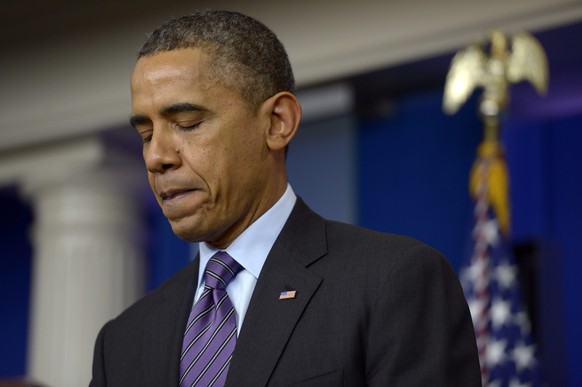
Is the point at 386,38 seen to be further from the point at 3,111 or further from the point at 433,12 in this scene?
the point at 3,111

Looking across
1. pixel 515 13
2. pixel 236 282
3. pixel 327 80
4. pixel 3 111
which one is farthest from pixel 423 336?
pixel 3 111

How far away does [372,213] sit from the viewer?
17.1 ft

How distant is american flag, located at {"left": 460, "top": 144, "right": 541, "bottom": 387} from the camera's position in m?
4.41

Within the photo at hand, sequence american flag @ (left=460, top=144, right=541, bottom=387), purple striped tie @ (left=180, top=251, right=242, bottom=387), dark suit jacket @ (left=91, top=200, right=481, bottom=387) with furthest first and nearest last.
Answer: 1. american flag @ (left=460, top=144, right=541, bottom=387)
2. purple striped tie @ (left=180, top=251, right=242, bottom=387)
3. dark suit jacket @ (left=91, top=200, right=481, bottom=387)

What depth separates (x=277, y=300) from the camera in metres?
1.74

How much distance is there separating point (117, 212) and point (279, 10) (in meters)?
1.62

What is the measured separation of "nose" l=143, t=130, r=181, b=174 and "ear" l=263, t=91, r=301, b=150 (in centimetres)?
19

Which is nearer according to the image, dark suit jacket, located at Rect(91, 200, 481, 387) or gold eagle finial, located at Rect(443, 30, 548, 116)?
dark suit jacket, located at Rect(91, 200, 481, 387)

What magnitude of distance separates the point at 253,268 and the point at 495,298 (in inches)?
113

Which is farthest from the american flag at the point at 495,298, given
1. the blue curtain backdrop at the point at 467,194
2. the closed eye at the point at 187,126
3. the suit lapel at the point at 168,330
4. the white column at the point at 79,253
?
the closed eye at the point at 187,126

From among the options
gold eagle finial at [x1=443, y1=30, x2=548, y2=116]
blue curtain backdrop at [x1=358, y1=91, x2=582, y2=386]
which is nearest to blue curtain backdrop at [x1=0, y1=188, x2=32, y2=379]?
blue curtain backdrop at [x1=358, y1=91, x2=582, y2=386]

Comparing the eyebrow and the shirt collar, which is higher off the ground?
the eyebrow

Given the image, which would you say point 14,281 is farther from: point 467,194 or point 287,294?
point 287,294

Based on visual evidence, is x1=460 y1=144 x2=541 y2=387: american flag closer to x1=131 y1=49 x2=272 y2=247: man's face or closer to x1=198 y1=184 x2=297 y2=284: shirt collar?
x1=198 y1=184 x2=297 y2=284: shirt collar
